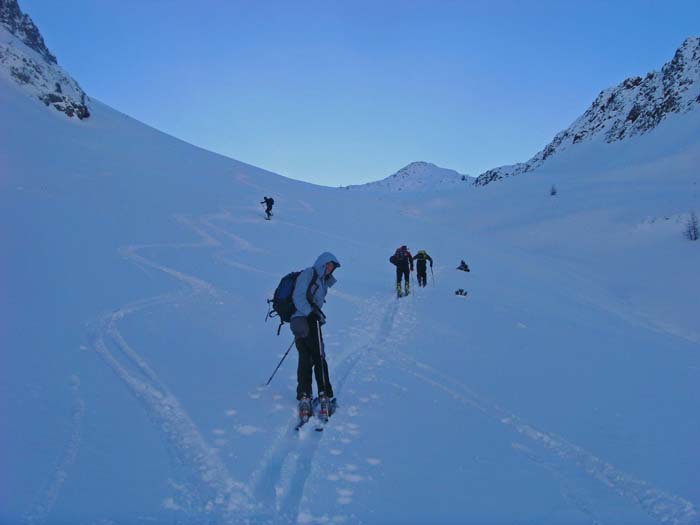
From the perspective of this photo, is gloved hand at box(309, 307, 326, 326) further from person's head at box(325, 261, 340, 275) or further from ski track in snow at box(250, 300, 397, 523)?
ski track in snow at box(250, 300, 397, 523)

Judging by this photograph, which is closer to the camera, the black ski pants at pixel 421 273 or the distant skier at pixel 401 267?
the distant skier at pixel 401 267

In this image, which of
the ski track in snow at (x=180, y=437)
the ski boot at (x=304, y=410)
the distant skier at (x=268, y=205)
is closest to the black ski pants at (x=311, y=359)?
the ski boot at (x=304, y=410)

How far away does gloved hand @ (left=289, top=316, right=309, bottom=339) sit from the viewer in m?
5.79

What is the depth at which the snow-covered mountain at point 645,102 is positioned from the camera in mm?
56844

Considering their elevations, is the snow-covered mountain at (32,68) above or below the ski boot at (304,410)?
above

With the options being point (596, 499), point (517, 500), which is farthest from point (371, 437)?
point (596, 499)

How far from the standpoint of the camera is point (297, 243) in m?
21.1

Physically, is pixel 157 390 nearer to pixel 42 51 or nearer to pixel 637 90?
pixel 42 51

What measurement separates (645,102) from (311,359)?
7120 centimetres

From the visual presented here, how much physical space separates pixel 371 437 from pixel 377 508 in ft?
4.18

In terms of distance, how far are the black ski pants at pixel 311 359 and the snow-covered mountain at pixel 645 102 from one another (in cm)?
6089

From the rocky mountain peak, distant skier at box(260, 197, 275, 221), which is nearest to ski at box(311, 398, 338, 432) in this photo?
distant skier at box(260, 197, 275, 221)

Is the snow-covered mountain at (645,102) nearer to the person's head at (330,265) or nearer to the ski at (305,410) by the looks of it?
the person's head at (330,265)

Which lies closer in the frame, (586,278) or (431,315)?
(431,315)
